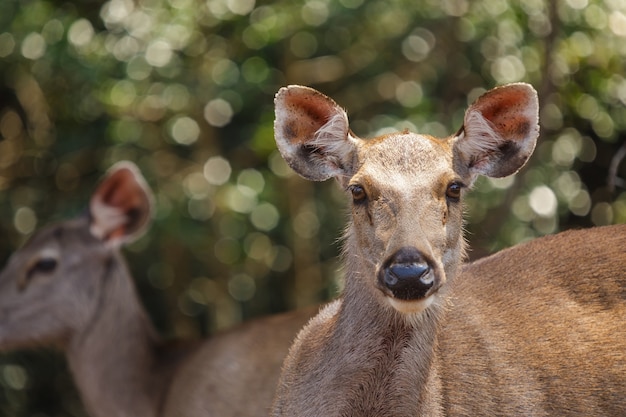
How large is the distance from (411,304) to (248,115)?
6.10 m

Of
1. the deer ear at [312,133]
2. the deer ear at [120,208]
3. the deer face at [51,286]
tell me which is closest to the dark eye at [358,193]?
the deer ear at [312,133]

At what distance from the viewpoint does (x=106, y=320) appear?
8.35m

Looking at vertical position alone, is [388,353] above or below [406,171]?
below

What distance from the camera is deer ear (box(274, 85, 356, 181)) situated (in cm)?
486

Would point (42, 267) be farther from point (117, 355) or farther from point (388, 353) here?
point (388, 353)

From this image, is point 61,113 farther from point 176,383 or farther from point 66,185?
point 176,383

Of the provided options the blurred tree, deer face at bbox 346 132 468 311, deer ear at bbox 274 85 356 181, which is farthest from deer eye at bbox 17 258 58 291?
deer face at bbox 346 132 468 311

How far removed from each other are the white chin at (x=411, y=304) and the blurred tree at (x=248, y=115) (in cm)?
323

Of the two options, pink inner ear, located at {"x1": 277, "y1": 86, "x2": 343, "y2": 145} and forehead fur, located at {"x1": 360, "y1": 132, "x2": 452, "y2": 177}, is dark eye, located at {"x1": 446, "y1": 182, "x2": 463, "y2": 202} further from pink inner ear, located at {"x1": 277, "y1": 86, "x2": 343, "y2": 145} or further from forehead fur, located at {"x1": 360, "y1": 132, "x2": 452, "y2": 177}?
pink inner ear, located at {"x1": 277, "y1": 86, "x2": 343, "y2": 145}

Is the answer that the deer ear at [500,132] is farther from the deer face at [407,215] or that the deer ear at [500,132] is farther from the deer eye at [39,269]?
the deer eye at [39,269]

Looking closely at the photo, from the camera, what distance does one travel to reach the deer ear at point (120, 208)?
27.4ft

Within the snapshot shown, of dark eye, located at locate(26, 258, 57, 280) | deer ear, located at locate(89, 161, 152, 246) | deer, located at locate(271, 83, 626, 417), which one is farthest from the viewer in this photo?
deer ear, located at locate(89, 161, 152, 246)

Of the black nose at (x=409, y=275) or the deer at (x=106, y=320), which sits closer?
the black nose at (x=409, y=275)

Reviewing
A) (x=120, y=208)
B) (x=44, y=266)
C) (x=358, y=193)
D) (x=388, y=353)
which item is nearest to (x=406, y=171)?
(x=358, y=193)
